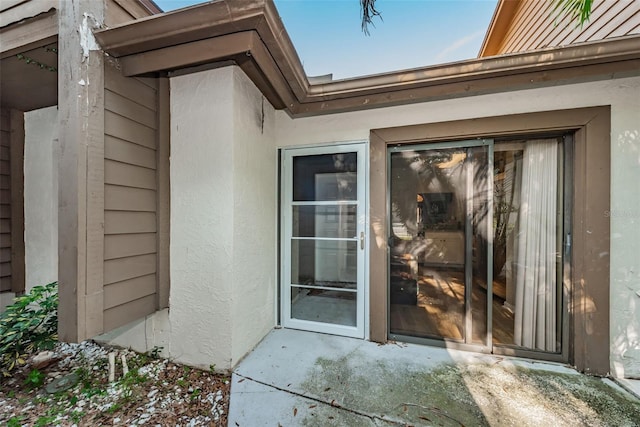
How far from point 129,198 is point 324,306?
222 centimetres

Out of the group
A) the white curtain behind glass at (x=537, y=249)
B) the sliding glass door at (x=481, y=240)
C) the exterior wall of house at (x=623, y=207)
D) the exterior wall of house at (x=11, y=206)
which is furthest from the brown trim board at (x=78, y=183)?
the exterior wall of house at (x=623, y=207)

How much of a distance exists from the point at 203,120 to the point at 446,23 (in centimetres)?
378

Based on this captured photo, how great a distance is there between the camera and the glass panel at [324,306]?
2668 mm

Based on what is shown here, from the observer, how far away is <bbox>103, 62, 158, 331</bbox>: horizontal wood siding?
1771 mm

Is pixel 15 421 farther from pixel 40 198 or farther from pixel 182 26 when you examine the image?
pixel 182 26

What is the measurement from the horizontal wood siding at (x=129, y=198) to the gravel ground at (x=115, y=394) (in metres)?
0.53

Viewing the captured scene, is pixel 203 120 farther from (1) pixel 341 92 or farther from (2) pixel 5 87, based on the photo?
(2) pixel 5 87

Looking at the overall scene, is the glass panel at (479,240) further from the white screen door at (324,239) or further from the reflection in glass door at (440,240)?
the white screen door at (324,239)

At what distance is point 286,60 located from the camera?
1855 mm

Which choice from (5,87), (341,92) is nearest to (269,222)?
(341,92)

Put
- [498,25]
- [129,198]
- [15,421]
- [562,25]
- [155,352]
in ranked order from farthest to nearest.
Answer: [498,25] → [562,25] → [155,352] → [129,198] → [15,421]

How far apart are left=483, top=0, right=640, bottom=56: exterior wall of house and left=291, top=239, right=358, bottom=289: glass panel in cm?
295

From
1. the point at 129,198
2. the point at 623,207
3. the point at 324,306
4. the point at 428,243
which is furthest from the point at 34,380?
the point at 623,207

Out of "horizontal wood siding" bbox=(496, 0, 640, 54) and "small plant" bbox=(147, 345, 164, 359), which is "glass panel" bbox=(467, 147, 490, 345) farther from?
"small plant" bbox=(147, 345, 164, 359)
